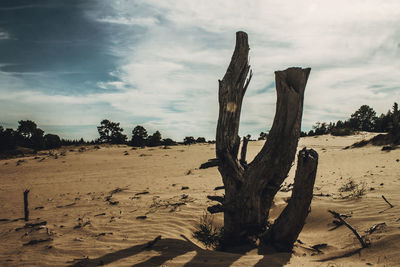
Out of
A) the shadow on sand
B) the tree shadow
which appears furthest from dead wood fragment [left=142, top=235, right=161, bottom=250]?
the tree shadow

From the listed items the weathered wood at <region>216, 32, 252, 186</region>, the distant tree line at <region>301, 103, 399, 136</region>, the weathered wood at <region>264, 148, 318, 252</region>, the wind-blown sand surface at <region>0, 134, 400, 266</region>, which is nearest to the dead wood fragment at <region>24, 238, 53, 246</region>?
the wind-blown sand surface at <region>0, 134, 400, 266</region>

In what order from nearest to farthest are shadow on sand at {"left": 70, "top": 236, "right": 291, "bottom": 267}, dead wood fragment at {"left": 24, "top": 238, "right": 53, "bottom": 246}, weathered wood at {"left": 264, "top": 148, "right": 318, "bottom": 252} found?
shadow on sand at {"left": 70, "top": 236, "right": 291, "bottom": 267} < weathered wood at {"left": 264, "top": 148, "right": 318, "bottom": 252} < dead wood fragment at {"left": 24, "top": 238, "right": 53, "bottom": 246}

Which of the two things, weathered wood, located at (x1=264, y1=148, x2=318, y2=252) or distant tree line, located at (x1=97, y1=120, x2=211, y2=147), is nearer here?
weathered wood, located at (x1=264, y1=148, x2=318, y2=252)

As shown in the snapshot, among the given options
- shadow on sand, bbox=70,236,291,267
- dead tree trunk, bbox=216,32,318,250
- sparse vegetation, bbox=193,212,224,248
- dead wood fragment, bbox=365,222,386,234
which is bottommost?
sparse vegetation, bbox=193,212,224,248

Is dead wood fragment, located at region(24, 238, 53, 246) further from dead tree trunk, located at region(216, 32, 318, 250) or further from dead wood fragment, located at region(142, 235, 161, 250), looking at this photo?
dead tree trunk, located at region(216, 32, 318, 250)

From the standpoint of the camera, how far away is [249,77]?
14.5ft

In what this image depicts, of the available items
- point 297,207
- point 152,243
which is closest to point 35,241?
point 152,243

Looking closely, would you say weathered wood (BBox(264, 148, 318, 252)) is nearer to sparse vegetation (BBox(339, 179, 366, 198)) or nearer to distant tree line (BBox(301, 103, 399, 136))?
sparse vegetation (BBox(339, 179, 366, 198))

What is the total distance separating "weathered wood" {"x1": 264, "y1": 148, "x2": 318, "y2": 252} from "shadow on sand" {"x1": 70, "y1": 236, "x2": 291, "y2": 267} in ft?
0.93

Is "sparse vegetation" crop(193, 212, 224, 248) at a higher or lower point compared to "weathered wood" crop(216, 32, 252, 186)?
lower

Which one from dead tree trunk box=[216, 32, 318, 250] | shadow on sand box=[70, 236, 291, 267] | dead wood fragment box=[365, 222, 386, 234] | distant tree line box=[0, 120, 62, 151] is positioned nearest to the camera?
shadow on sand box=[70, 236, 291, 267]

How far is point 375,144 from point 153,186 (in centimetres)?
1447

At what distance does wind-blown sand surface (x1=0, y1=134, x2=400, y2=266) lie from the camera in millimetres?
3602

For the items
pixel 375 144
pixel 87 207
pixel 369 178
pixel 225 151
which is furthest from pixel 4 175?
pixel 375 144
